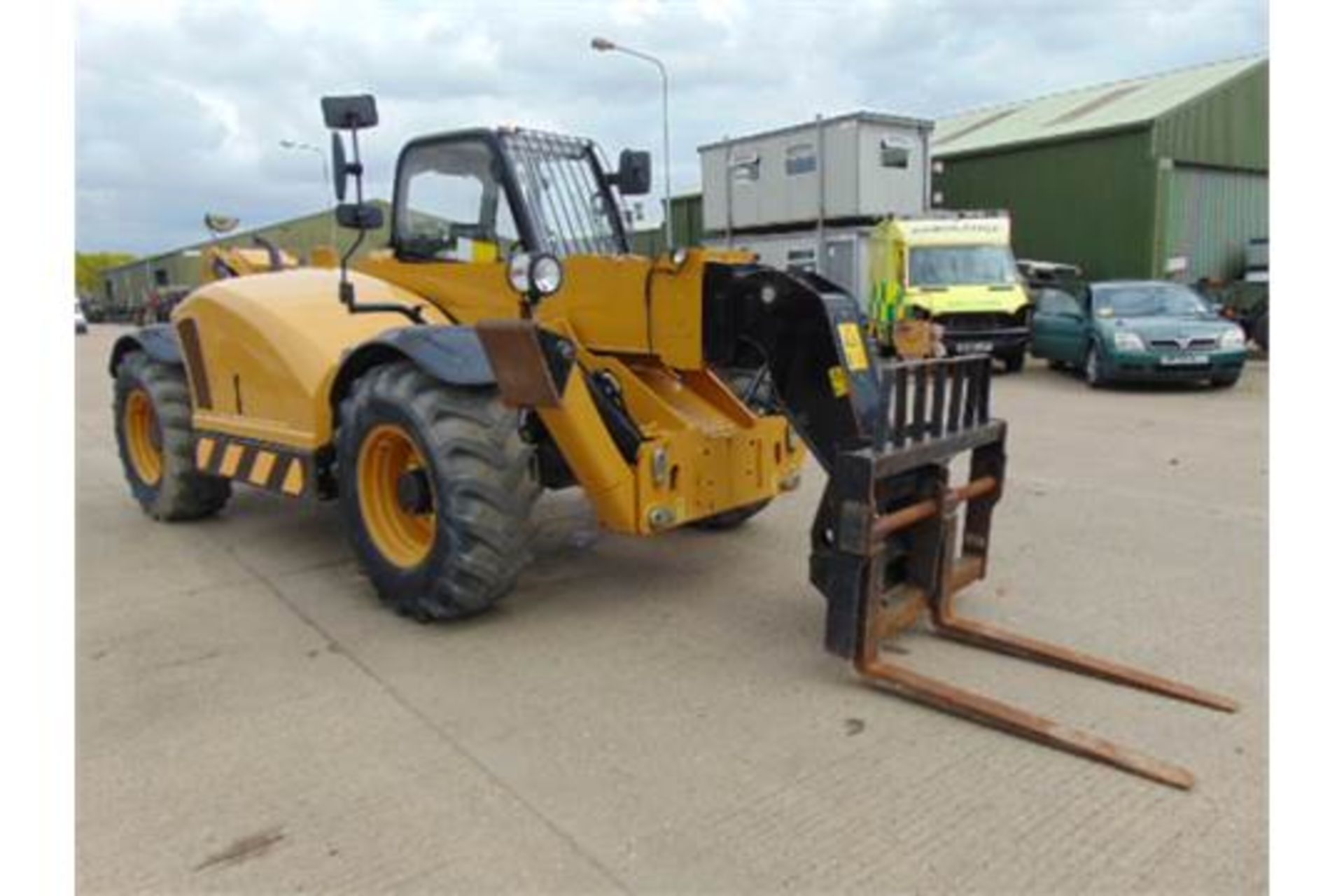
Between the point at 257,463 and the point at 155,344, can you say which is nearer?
the point at 257,463

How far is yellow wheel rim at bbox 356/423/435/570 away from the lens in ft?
15.4

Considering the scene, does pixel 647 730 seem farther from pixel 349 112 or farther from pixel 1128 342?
pixel 1128 342

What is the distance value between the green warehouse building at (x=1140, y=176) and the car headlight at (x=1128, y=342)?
9.41 m

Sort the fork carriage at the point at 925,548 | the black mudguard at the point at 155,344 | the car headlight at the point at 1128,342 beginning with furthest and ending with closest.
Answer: the car headlight at the point at 1128,342 < the black mudguard at the point at 155,344 < the fork carriage at the point at 925,548

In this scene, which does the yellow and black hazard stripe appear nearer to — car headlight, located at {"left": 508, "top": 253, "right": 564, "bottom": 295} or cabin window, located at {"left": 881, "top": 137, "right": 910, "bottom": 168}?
car headlight, located at {"left": 508, "top": 253, "right": 564, "bottom": 295}

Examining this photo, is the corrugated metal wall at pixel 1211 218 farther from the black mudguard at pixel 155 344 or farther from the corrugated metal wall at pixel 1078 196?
the black mudguard at pixel 155 344

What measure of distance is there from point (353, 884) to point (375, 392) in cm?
240

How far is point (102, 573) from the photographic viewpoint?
5.59m

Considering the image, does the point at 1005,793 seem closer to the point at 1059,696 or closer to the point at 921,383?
the point at 1059,696

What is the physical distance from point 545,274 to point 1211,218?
21.9 meters

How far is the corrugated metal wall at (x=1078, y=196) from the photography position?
21.0 m

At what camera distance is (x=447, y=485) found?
424cm

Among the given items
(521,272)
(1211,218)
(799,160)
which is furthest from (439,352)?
(1211,218)

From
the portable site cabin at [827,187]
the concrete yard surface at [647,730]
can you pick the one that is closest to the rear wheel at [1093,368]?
the portable site cabin at [827,187]
